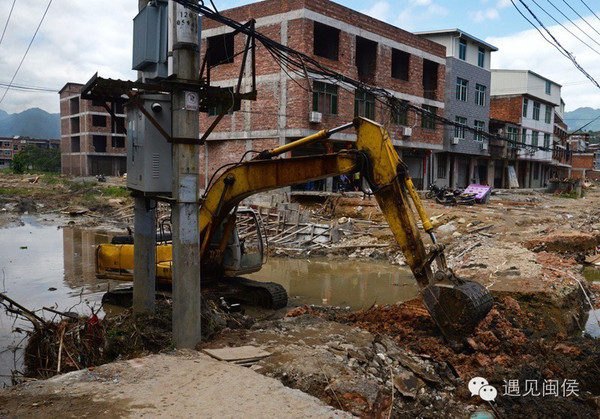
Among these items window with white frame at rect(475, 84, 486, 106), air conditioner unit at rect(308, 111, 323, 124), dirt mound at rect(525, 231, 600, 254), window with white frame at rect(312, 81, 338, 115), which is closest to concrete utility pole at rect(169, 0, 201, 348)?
dirt mound at rect(525, 231, 600, 254)

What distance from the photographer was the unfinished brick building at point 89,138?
200 ft

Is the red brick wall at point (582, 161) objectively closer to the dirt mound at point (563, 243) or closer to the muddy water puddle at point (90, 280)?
the dirt mound at point (563, 243)

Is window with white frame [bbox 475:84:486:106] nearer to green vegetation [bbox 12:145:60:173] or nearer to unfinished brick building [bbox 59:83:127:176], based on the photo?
unfinished brick building [bbox 59:83:127:176]

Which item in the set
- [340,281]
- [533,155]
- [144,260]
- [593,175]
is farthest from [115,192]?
[593,175]

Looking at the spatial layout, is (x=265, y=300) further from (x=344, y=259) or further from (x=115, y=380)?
(x=344, y=259)

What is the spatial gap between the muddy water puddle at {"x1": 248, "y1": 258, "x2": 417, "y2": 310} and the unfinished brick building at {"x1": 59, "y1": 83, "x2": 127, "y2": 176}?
49.0 m

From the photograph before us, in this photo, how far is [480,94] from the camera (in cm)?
3884

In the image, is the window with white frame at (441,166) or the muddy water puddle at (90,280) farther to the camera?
the window with white frame at (441,166)

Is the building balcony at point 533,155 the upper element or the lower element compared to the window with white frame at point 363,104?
lower

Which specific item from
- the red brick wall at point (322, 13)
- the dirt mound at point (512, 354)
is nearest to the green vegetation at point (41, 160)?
the red brick wall at point (322, 13)

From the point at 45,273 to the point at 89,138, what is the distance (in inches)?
1982

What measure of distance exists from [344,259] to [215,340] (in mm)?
11440

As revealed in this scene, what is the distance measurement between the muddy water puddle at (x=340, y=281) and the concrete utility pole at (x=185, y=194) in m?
5.99

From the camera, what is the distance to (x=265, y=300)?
36.0 ft
